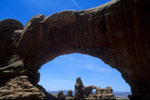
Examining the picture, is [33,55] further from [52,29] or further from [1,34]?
[1,34]

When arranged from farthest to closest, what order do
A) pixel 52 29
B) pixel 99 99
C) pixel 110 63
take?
pixel 99 99, pixel 52 29, pixel 110 63

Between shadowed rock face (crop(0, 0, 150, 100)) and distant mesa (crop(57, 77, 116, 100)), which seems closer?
shadowed rock face (crop(0, 0, 150, 100))

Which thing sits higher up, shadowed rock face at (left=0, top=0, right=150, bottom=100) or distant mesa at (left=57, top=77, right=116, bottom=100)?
shadowed rock face at (left=0, top=0, right=150, bottom=100)

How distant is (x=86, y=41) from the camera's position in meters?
15.8

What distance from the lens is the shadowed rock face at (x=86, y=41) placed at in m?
12.6

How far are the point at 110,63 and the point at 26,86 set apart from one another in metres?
9.14

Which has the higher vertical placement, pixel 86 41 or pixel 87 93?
pixel 86 41

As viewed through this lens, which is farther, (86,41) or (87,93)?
(87,93)

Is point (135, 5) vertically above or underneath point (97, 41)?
above

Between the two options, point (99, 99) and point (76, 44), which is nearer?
point (76, 44)

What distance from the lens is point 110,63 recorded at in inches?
619

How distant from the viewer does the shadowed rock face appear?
12609 mm

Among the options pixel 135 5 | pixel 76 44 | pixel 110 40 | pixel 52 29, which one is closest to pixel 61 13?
pixel 52 29

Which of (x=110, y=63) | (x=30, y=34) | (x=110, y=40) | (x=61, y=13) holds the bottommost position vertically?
(x=110, y=63)
